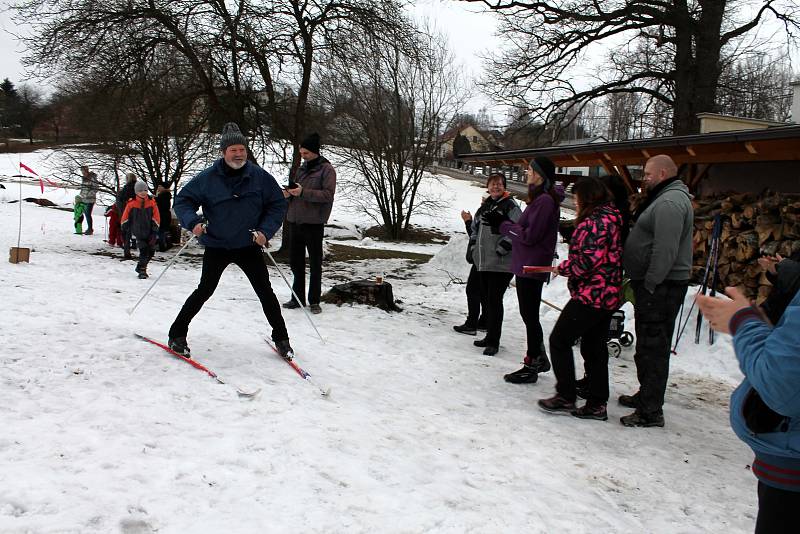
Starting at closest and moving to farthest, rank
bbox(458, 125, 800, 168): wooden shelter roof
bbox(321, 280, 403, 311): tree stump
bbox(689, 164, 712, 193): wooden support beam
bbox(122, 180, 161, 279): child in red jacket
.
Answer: bbox(458, 125, 800, 168): wooden shelter roof, bbox(321, 280, 403, 311): tree stump, bbox(689, 164, 712, 193): wooden support beam, bbox(122, 180, 161, 279): child in red jacket

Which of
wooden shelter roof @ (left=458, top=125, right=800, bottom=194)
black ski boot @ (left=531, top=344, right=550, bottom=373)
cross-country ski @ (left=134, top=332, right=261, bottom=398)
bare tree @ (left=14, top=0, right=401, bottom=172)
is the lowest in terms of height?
black ski boot @ (left=531, top=344, right=550, bottom=373)

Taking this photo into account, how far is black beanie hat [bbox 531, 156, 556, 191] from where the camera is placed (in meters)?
5.13

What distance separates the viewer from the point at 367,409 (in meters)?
4.25

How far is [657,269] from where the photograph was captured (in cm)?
432

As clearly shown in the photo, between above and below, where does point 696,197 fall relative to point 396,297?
above

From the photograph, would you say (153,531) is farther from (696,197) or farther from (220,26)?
(220,26)

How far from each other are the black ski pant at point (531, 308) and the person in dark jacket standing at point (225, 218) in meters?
2.25

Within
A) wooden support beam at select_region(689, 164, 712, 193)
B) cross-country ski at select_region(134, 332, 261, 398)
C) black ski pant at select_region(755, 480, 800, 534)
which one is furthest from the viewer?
wooden support beam at select_region(689, 164, 712, 193)

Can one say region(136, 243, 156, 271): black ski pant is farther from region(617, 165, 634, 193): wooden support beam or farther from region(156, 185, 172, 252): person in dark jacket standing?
region(617, 165, 634, 193): wooden support beam

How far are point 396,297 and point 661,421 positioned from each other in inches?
206

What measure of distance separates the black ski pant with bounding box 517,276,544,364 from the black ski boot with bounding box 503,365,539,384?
0.10 m

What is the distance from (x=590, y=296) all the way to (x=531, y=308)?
0.99 m

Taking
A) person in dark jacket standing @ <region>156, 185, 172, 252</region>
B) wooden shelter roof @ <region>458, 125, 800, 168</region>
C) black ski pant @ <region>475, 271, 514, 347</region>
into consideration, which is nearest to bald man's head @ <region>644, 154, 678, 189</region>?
black ski pant @ <region>475, 271, 514, 347</region>

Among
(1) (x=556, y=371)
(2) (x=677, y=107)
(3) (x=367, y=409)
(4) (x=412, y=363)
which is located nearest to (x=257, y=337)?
(4) (x=412, y=363)
